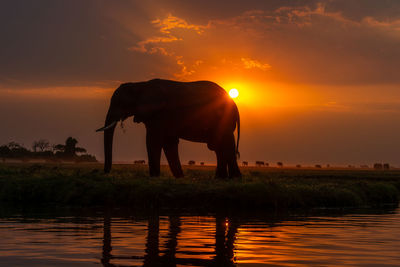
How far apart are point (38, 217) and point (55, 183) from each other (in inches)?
322

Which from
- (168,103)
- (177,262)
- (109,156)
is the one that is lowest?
(177,262)

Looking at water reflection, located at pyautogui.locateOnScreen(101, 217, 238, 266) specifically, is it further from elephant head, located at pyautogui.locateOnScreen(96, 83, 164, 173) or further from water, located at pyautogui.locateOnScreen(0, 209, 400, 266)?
elephant head, located at pyautogui.locateOnScreen(96, 83, 164, 173)

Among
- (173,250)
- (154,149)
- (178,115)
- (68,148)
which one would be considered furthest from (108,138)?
(68,148)

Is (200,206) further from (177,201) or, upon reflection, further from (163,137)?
(163,137)

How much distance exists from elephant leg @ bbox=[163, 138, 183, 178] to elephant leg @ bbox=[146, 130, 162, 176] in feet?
4.52

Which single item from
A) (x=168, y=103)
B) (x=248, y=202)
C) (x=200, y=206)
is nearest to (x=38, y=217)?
(x=200, y=206)

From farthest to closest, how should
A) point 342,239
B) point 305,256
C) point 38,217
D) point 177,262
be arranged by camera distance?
point 38,217, point 342,239, point 305,256, point 177,262

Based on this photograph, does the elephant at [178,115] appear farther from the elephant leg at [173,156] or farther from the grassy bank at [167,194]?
the grassy bank at [167,194]

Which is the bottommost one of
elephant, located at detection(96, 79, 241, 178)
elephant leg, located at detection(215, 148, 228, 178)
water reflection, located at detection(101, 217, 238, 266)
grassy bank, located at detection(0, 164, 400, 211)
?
water reflection, located at detection(101, 217, 238, 266)

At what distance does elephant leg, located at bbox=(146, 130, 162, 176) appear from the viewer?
30.7 metres

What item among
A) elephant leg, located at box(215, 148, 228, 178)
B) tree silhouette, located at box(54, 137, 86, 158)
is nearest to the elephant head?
elephant leg, located at box(215, 148, 228, 178)

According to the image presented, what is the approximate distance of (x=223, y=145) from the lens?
106 feet

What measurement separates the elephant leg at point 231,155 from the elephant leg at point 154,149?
3927 millimetres

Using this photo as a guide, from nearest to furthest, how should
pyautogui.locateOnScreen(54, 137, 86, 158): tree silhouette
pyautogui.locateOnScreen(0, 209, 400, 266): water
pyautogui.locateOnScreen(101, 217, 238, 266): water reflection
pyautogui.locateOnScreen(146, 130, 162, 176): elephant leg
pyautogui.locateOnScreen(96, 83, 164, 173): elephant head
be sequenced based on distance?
pyautogui.locateOnScreen(101, 217, 238, 266): water reflection, pyautogui.locateOnScreen(0, 209, 400, 266): water, pyautogui.locateOnScreen(146, 130, 162, 176): elephant leg, pyautogui.locateOnScreen(96, 83, 164, 173): elephant head, pyautogui.locateOnScreen(54, 137, 86, 158): tree silhouette
